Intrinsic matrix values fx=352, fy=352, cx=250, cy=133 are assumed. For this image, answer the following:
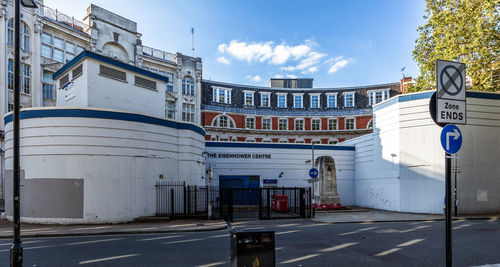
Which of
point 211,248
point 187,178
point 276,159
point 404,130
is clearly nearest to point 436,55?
point 404,130

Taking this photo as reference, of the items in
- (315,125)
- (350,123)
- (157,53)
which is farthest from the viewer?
(315,125)

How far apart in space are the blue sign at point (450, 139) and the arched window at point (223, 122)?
4261 centimetres

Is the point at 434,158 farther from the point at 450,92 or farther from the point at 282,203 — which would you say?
the point at 450,92

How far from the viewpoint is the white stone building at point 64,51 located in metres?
28.3

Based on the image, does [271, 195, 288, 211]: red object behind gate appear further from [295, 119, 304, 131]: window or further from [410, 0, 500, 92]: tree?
[295, 119, 304, 131]: window

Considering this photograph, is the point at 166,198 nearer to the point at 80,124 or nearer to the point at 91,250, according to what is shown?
the point at 80,124

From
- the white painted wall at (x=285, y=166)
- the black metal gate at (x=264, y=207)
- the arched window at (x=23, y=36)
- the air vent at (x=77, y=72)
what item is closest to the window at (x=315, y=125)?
the white painted wall at (x=285, y=166)

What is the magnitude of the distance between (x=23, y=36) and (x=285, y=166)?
24518mm

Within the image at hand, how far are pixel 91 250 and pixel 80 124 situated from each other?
346 inches

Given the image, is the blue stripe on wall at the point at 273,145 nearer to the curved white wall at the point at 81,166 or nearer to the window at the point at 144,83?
the window at the point at 144,83

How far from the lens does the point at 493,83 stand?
26141 mm

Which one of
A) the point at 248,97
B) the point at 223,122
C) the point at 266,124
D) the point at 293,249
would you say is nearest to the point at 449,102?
the point at 293,249

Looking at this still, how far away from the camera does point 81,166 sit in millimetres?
17594

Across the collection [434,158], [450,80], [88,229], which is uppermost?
[450,80]
